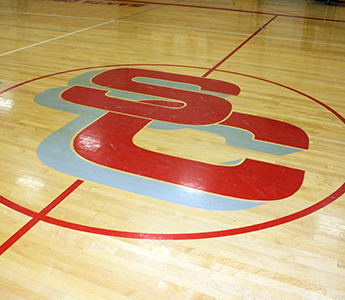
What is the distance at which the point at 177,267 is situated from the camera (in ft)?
6.84

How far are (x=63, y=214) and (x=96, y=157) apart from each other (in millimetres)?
762

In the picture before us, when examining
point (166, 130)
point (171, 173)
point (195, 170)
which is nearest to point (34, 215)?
point (171, 173)

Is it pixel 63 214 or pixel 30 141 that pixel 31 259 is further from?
pixel 30 141

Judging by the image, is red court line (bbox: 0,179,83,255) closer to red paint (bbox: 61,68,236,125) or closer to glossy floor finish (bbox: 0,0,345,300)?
glossy floor finish (bbox: 0,0,345,300)

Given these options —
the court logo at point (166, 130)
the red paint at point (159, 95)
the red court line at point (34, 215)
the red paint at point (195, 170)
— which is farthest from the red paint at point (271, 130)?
the red court line at point (34, 215)

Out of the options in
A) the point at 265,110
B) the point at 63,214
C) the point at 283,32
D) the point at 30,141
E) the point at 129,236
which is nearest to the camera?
the point at 129,236

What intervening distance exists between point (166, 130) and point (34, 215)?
63.0 inches

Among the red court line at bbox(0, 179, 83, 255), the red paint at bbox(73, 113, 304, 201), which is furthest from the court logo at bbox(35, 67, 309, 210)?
the red court line at bbox(0, 179, 83, 255)

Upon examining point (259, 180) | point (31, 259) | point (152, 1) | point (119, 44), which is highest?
point (152, 1)

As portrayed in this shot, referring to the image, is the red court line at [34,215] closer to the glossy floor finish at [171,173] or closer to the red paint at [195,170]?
the glossy floor finish at [171,173]

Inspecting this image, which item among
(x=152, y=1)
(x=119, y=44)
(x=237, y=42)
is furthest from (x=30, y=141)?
(x=152, y=1)

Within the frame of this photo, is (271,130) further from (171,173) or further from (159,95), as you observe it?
(159,95)

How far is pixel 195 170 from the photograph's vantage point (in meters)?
2.98

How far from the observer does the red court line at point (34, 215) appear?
2225 mm
